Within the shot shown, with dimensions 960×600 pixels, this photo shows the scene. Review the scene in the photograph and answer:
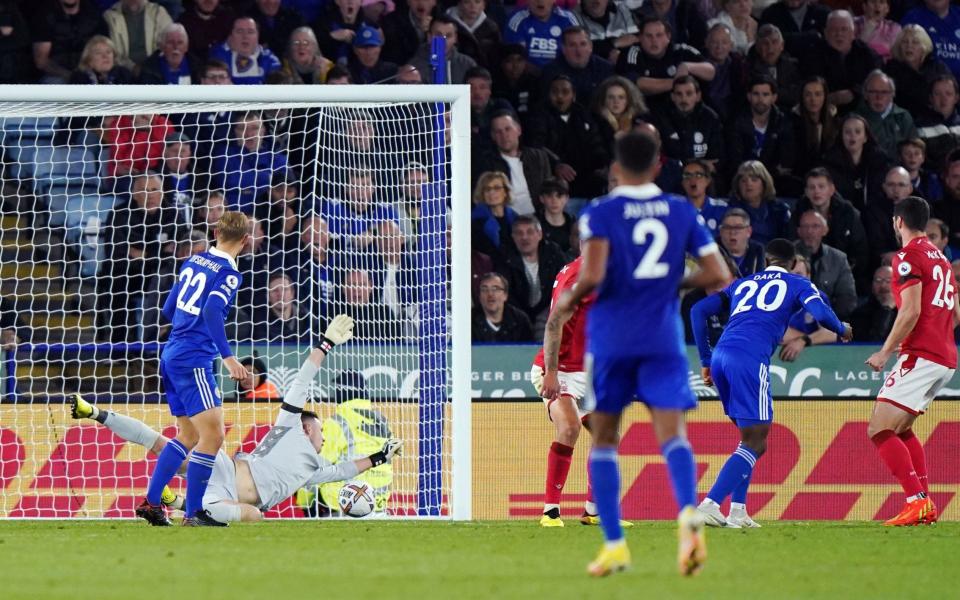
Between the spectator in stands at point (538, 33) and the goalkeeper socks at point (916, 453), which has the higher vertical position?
the spectator in stands at point (538, 33)

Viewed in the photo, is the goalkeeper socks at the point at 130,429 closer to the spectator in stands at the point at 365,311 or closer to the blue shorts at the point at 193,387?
the blue shorts at the point at 193,387

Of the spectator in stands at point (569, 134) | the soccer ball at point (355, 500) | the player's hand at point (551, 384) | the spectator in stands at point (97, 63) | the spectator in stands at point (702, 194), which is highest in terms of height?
the spectator in stands at point (97, 63)

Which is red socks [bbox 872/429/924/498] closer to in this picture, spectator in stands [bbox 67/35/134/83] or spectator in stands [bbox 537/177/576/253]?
spectator in stands [bbox 537/177/576/253]

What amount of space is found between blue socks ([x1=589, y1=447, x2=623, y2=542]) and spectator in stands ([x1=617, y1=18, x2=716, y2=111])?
356 inches

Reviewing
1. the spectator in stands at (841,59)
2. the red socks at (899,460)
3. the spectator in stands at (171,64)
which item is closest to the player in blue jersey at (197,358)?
the red socks at (899,460)

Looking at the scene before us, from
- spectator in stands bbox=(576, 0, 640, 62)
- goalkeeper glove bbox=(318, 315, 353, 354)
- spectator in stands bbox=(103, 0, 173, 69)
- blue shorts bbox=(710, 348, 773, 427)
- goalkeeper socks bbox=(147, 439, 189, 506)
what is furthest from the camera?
spectator in stands bbox=(576, 0, 640, 62)

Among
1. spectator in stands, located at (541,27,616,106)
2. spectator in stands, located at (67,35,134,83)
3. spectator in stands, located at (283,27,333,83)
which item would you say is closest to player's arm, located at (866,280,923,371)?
spectator in stands, located at (541,27,616,106)

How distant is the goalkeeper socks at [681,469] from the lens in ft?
20.6

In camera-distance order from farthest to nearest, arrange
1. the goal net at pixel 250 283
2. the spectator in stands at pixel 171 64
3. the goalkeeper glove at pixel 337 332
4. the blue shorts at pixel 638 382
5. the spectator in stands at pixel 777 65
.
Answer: the spectator in stands at pixel 777 65 < the spectator in stands at pixel 171 64 < the goal net at pixel 250 283 < the goalkeeper glove at pixel 337 332 < the blue shorts at pixel 638 382

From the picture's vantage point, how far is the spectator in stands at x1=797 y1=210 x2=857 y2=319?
1385 cm

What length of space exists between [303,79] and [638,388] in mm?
8584

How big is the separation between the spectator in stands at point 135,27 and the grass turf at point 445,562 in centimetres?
604

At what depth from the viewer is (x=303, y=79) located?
47.2 feet

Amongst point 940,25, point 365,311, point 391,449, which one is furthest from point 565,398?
point 940,25
